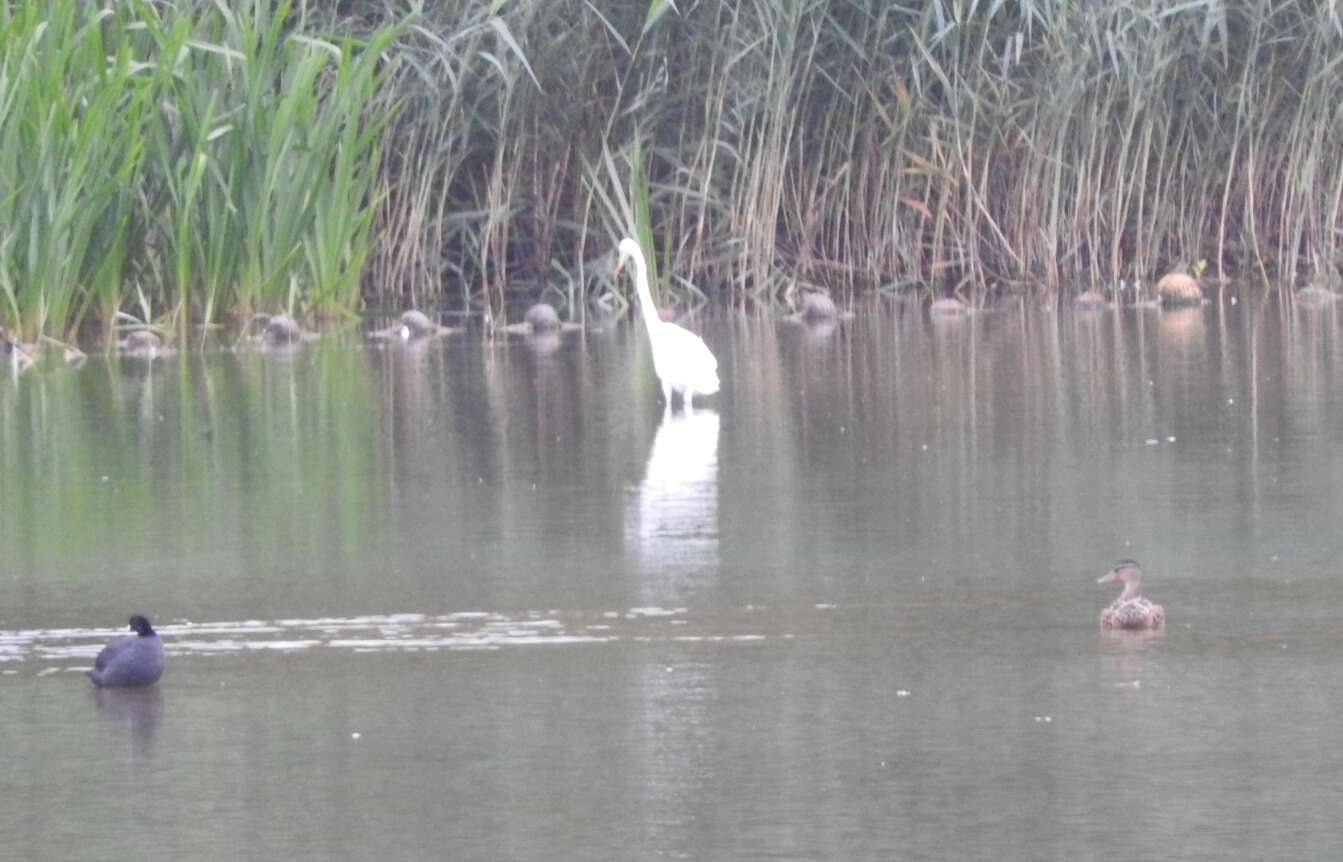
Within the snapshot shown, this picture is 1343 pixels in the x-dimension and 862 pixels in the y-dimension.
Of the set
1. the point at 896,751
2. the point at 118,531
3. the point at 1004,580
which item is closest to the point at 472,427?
the point at 118,531

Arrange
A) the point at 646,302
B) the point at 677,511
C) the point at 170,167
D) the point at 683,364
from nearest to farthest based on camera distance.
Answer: the point at 677,511 < the point at 683,364 < the point at 646,302 < the point at 170,167

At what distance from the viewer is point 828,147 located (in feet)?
56.4

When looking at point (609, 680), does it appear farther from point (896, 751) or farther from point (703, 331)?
point (703, 331)

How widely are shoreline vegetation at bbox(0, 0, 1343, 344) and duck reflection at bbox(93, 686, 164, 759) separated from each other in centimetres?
892

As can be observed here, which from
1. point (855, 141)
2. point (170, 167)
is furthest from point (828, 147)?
point (170, 167)

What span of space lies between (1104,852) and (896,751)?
2.23 ft

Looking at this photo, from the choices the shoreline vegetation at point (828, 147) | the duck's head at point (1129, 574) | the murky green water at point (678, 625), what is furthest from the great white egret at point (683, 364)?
the duck's head at point (1129, 574)

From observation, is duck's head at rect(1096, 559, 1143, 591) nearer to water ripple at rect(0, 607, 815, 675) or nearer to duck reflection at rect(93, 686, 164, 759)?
water ripple at rect(0, 607, 815, 675)

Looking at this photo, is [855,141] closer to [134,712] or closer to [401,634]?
[401,634]

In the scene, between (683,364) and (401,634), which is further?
(683,364)

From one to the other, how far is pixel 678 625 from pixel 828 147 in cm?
1166

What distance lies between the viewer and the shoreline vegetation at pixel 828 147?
15.9 meters

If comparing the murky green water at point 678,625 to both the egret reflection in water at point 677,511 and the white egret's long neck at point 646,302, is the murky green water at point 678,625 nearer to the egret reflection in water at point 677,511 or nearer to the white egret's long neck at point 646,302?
the egret reflection in water at point 677,511

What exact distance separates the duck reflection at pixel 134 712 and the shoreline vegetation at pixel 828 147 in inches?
351
